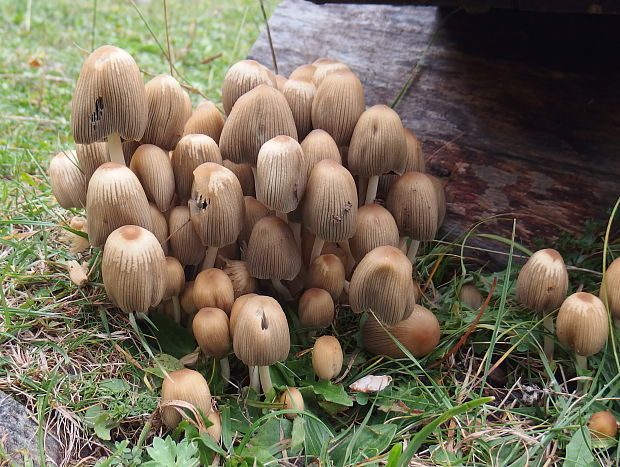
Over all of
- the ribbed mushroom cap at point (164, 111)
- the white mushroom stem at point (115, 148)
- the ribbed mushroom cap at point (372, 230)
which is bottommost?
the ribbed mushroom cap at point (372, 230)

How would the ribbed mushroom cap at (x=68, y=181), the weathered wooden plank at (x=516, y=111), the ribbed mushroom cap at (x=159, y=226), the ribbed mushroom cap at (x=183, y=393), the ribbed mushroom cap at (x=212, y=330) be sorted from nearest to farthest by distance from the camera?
the ribbed mushroom cap at (x=183, y=393)
the ribbed mushroom cap at (x=212, y=330)
the ribbed mushroom cap at (x=159, y=226)
the ribbed mushroom cap at (x=68, y=181)
the weathered wooden plank at (x=516, y=111)

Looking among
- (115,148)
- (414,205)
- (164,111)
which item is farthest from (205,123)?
(414,205)

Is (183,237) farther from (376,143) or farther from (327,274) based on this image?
(376,143)

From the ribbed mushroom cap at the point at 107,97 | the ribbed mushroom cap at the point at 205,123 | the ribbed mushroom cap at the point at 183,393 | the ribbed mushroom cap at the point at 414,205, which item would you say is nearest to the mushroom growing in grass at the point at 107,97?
the ribbed mushroom cap at the point at 107,97

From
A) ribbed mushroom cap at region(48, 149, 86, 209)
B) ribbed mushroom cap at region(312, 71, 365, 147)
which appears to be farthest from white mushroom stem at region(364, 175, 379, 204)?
ribbed mushroom cap at region(48, 149, 86, 209)

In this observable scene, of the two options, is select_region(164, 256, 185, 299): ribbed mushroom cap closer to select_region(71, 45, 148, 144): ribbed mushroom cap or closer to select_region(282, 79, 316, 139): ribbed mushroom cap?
select_region(71, 45, 148, 144): ribbed mushroom cap

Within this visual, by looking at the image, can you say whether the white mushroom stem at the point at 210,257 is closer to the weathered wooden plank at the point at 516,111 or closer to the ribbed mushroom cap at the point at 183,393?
the ribbed mushroom cap at the point at 183,393

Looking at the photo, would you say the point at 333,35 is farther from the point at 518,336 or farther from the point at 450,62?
the point at 518,336
